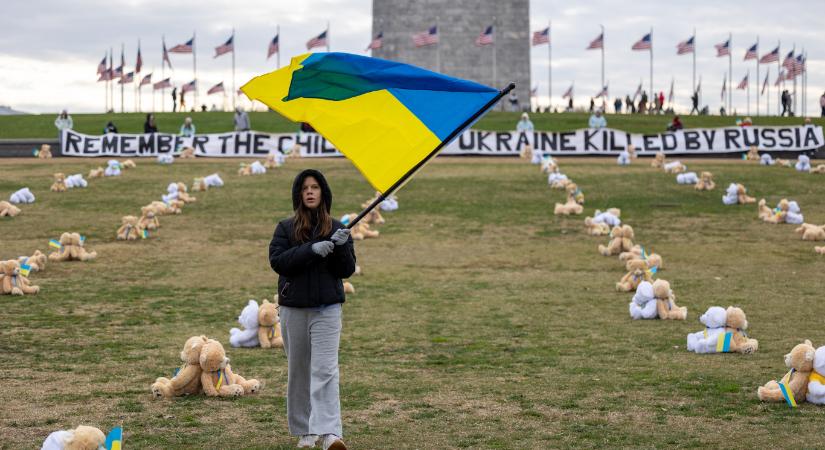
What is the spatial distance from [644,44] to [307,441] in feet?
183

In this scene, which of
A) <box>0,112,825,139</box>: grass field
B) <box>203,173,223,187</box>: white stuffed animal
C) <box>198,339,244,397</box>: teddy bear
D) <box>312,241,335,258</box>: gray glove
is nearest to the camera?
<box>312,241,335,258</box>: gray glove

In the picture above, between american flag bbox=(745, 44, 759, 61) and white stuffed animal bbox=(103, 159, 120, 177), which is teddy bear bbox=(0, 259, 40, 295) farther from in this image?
american flag bbox=(745, 44, 759, 61)

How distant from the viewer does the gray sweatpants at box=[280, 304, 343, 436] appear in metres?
7.31

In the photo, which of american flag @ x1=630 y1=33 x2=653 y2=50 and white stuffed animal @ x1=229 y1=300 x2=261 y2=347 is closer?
white stuffed animal @ x1=229 y1=300 x2=261 y2=347

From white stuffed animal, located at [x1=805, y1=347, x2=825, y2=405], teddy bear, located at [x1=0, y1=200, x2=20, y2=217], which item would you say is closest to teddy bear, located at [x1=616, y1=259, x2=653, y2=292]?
white stuffed animal, located at [x1=805, y1=347, x2=825, y2=405]

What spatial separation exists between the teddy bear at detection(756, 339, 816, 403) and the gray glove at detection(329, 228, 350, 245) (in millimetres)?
3485

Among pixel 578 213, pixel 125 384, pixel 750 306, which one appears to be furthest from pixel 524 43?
pixel 125 384

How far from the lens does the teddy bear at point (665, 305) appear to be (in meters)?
13.0

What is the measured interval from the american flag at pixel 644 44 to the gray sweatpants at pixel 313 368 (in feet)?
181

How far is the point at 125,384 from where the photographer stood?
962 centimetres

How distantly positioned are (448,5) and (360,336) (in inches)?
2159

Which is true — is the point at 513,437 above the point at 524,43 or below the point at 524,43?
below

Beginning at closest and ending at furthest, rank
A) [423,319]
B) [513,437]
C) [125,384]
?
[513,437]
[125,384]
[423,319]

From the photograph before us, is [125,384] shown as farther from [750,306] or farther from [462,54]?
[462,54]
